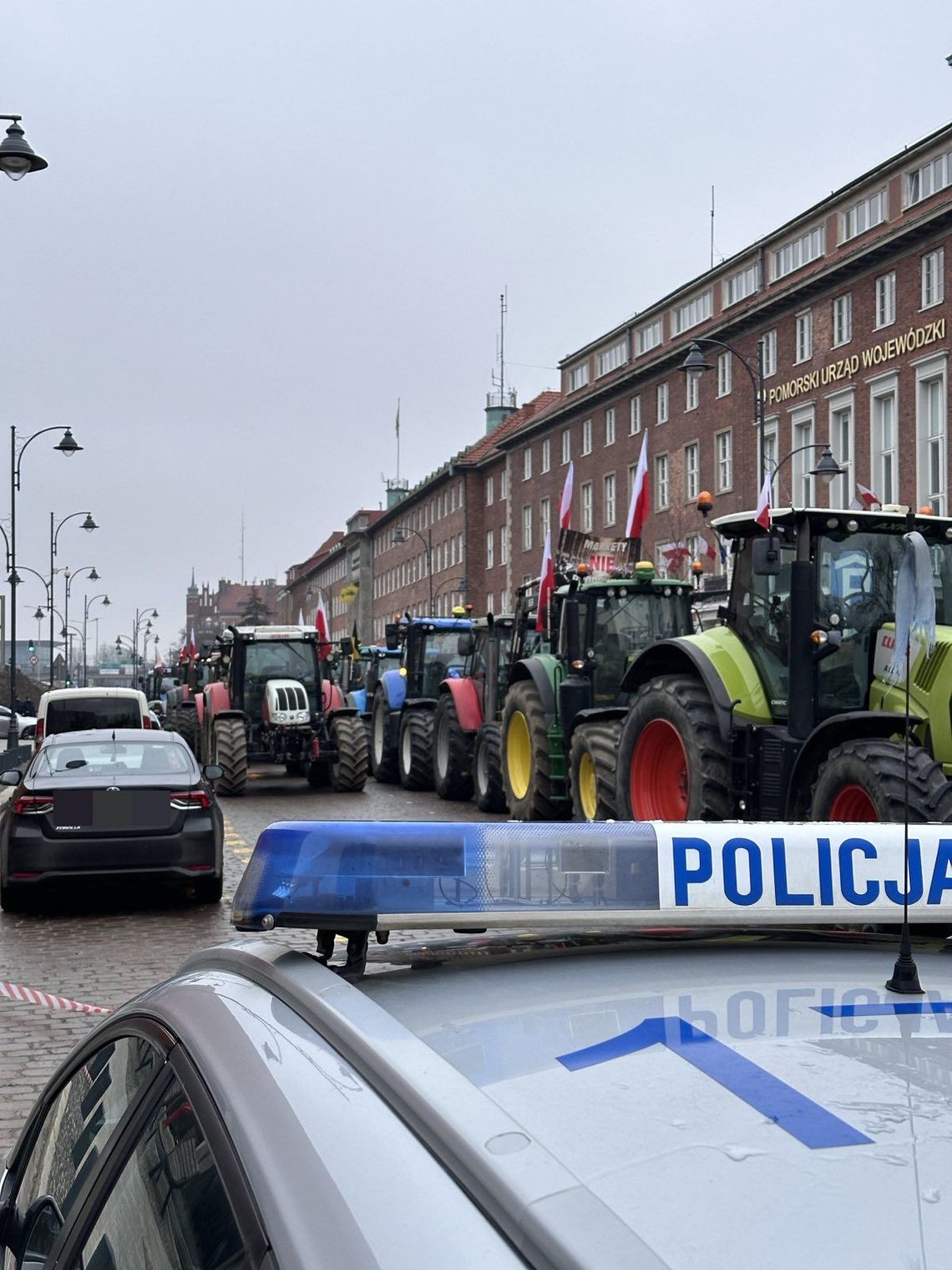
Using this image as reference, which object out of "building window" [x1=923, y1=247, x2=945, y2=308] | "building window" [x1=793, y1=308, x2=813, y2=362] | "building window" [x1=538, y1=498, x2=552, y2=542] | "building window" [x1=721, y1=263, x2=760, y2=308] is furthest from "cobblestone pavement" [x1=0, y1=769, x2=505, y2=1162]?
"building window" [x1=538, y1=498, x2=552, y2=542]

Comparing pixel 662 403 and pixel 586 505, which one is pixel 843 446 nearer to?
pixel 662 403

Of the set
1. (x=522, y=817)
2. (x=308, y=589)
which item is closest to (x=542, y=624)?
(x=522, y=817)

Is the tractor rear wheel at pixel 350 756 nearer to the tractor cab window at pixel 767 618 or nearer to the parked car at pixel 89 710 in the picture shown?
the parked car at pixel 89 710

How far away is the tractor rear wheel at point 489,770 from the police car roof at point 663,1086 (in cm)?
1672

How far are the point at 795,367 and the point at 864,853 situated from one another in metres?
44.1

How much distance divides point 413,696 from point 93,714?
16.7ft

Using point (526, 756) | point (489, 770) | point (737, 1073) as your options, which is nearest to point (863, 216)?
point (489, 770)

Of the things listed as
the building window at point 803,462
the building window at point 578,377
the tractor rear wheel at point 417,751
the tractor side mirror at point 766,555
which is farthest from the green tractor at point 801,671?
the building window at point 578,377

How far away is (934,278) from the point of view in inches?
1492

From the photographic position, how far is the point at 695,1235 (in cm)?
123

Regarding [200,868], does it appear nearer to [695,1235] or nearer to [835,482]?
[695,1235]

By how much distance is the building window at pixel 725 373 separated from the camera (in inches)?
1930

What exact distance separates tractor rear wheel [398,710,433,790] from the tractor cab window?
1203cm

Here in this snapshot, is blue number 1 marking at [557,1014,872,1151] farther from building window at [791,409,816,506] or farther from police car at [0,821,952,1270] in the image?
building window at [791,409,816,506]
